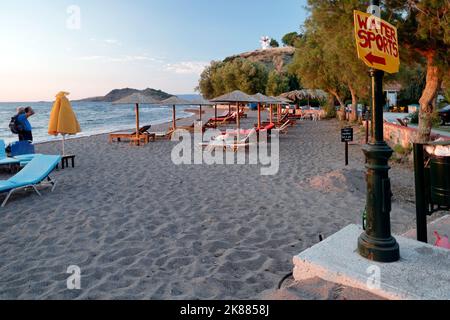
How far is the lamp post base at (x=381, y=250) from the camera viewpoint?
8.91ft

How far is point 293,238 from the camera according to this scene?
4457mm

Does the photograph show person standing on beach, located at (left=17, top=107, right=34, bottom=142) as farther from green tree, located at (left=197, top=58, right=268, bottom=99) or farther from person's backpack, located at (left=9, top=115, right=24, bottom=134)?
green tree, located at (left=197, top=58, right=268, bottom=99)

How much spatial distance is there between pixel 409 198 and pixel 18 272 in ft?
20.1

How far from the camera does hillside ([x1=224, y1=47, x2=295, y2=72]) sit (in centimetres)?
12033

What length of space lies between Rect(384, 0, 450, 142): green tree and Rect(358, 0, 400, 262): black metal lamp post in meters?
5.99

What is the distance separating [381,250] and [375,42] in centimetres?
158

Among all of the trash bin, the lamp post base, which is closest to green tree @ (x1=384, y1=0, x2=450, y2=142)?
the trash bin

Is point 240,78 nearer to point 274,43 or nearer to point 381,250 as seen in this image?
point 381,250

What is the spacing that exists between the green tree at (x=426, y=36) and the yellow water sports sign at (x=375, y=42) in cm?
575

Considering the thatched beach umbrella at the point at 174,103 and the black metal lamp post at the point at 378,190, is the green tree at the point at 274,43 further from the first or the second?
the black metal lamp post at the point at 378,190

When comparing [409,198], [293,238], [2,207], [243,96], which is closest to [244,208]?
[293,238]

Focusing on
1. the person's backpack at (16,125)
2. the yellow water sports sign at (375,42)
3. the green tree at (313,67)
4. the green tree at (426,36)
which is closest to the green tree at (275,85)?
the green tree at (313,67)

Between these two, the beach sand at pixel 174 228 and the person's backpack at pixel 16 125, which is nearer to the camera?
the beach sand at pixel 174 228

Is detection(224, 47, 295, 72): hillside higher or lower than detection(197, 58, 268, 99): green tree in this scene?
higher
